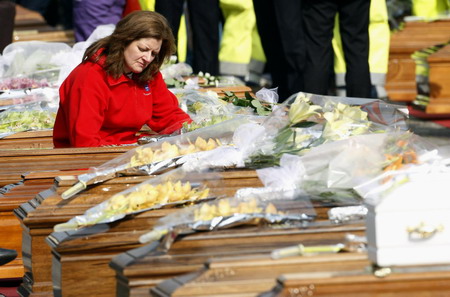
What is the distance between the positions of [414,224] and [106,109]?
238 cm

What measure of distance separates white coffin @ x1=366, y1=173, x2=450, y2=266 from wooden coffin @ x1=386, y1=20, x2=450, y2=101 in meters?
6.06

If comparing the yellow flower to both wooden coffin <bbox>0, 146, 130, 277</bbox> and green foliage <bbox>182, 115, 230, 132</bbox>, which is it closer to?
wooden coffin <bbox>0, 146, 130, 277</bbox>

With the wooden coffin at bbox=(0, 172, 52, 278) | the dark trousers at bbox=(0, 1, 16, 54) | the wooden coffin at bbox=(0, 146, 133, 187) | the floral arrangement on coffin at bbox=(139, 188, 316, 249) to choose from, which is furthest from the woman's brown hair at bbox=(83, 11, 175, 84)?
the dark trousers at bbox=(0, 1, 16, 54)

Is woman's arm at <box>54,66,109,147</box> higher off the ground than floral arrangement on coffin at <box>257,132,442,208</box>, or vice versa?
floral arrangement on coffin at <box>257,132,442,208</box>

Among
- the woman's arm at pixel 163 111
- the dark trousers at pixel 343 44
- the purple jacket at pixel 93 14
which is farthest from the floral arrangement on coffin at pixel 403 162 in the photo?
the purple jacket at pixel 93 14

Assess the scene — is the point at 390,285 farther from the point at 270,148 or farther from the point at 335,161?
the point at 270,148

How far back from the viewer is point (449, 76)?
305 inches

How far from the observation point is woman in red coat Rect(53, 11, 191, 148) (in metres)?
4.57

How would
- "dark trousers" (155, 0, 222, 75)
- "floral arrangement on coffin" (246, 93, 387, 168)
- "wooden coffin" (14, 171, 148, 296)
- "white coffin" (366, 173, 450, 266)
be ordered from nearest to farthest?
"white coffin" (366, 173, 450, 266), "wooden coffin" (14, 171, 148, 296), "floral arrangement on coffin" (246, 93, 387, 168), "dark trousers" (155, 0, 222, 75)

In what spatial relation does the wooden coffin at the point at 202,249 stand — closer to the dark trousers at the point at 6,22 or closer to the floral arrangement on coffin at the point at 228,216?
the floral arrangement on coffin at the point at 228,216

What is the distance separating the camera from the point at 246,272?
2.70 metres

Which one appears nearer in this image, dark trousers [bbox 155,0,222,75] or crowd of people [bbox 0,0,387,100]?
crowd of people [bbox 0,0,387,100]

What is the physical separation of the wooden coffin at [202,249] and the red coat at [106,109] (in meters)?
1.62

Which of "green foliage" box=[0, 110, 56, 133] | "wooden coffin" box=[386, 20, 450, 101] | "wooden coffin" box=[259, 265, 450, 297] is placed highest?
"wooden coffin" box=[259, 265, 450, 297]
